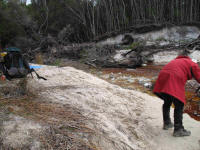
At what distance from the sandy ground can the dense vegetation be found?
30.6ft

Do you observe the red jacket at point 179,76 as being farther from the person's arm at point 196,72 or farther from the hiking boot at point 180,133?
the hiking boot at point 180,133

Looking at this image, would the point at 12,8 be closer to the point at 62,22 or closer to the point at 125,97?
the point at 62,22

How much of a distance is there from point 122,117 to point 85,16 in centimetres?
1622

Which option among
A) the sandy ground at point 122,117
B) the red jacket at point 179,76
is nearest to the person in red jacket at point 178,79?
the red jacket at point 179,76

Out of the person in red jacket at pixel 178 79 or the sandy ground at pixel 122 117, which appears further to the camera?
the sandy ground at pixel 122 117

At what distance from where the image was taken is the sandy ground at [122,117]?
243 cm

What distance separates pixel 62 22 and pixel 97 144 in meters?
19.4

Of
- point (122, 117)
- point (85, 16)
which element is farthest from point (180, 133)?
point (85, 16)

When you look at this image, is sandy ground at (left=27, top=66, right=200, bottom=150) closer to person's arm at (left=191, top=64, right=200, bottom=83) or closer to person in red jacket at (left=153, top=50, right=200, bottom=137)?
person in red jacket at (left=153, top=50, right=200, bottom=137)

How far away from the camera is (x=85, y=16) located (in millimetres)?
17703

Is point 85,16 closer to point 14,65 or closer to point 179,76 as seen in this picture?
point 14,65

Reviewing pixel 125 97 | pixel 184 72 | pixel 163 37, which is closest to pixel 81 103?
pixel 125 97

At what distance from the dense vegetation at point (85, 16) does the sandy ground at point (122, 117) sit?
30.6 ft

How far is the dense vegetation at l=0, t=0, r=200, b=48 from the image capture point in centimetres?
1226
